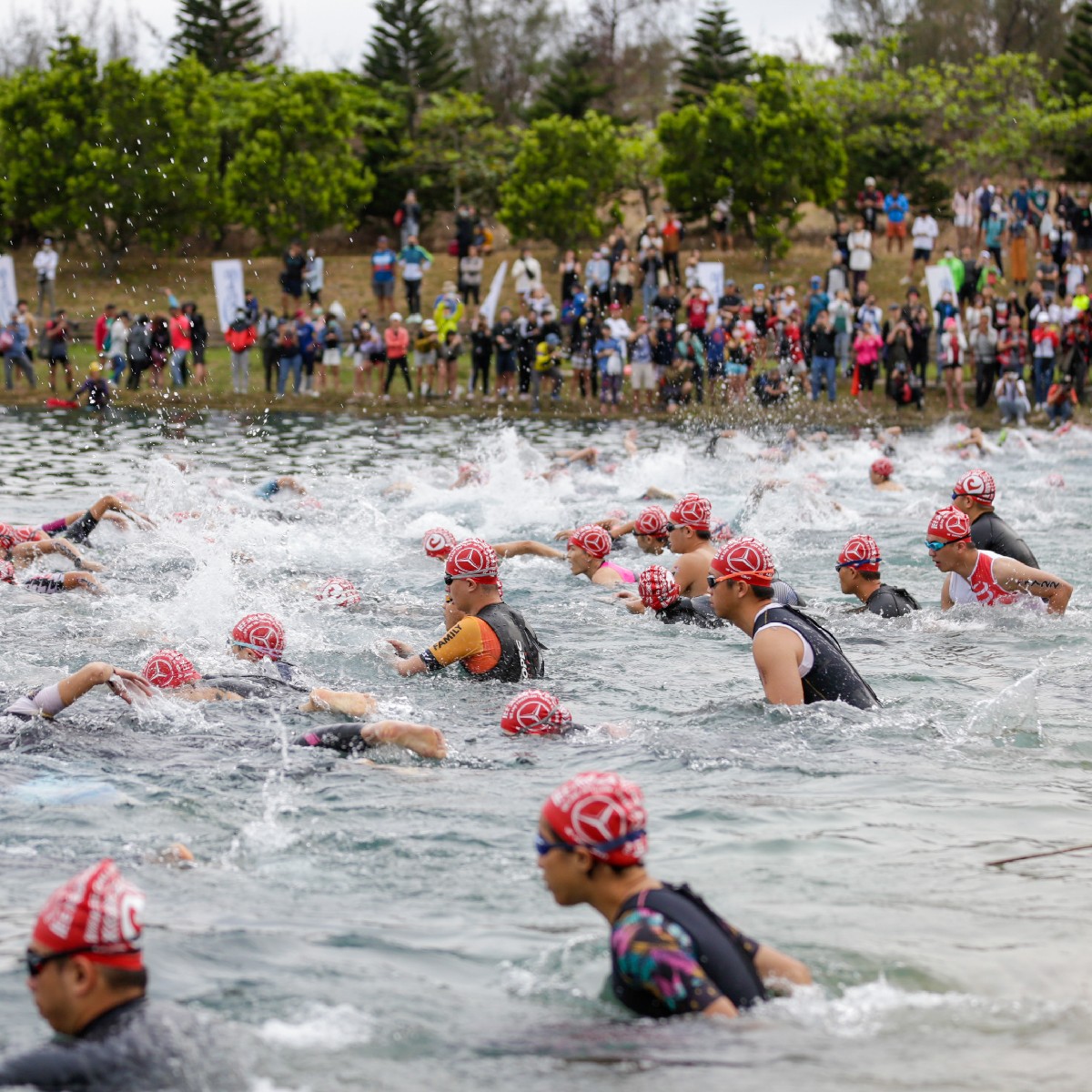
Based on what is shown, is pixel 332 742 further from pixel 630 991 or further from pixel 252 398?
pixel 252 398

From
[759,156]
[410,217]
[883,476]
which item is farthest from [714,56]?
[883,476]

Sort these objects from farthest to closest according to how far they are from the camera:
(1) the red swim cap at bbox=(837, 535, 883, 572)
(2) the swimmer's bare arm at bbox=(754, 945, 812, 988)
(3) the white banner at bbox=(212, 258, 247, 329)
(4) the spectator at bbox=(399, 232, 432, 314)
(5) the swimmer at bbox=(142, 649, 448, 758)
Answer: (4) the spectator at bbox=(399, 232, 432, 314) < (3) the white banner at bbox=(212, 258, 247, 329) < (1) the red swim cap at bbox=(837, 535, 883, 572) < (5) the swimmer at bbox=(142, 649, 448, 758) < (2) the swimmer's bare arm at bbox=(754, 945, 812, 988)

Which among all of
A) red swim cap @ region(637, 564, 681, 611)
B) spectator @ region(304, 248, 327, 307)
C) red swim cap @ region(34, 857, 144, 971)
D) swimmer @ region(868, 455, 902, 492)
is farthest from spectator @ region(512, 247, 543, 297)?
red swim cap @ region(34, 857, 144, 971)

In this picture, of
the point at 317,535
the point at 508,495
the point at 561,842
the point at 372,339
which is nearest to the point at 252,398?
the point at 372,339

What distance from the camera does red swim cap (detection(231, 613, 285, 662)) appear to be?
10023 mm

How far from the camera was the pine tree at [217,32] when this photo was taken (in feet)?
168

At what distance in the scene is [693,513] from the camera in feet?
37.0

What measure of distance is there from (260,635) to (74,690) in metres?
1.88

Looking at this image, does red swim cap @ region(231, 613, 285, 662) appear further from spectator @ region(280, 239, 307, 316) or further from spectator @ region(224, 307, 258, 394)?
spectator @ region(280, 239, 307, 316)

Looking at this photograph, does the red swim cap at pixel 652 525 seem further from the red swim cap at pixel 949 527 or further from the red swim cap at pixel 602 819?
the red swim cap at pixel 602 819

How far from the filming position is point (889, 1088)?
4.68 meters

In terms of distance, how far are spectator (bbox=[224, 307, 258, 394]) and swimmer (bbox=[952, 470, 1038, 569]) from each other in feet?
64.7

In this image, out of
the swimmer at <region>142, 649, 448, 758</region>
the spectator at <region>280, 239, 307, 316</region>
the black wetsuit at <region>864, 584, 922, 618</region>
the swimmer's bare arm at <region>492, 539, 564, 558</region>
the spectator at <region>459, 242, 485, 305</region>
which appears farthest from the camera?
the spectator at <region>459, 242, 485, 305</region>

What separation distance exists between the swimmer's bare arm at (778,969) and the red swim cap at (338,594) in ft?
25.9
